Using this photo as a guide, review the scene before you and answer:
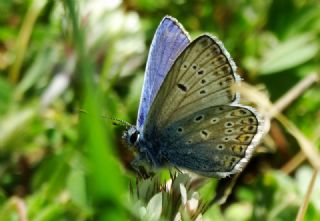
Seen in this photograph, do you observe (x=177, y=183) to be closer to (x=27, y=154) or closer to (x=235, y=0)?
(x=27, y=154)

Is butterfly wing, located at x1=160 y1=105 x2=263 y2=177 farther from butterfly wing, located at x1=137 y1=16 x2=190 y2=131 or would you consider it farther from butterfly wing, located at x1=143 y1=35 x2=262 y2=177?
butterfly wing, located at x1=137 y1=16 x2=190 y2=131

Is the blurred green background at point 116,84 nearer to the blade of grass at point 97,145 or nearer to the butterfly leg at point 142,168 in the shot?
the butterfly leg at point 142,168

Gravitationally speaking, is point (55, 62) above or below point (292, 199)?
above

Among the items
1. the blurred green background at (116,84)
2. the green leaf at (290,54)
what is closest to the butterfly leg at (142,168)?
the blurred green background at (116,84)

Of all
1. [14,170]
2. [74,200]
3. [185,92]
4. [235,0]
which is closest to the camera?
[185,92]

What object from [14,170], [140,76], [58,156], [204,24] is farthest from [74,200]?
[204,24]

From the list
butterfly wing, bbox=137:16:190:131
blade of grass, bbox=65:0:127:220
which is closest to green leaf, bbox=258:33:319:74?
→ butterfly wing, bbox=137:16:190:131

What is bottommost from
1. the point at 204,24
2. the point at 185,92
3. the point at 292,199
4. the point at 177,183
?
the point at 292,199
